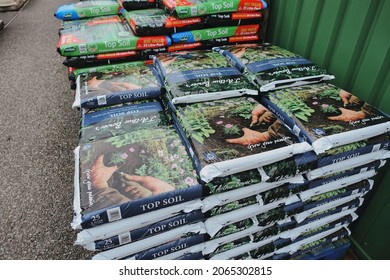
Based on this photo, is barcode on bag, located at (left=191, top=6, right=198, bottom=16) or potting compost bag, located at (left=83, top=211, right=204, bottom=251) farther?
barcode on bag, located at (left=191, top=6, right=198, bottom=16)

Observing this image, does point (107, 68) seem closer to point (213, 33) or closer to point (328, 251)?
point (213, 33)

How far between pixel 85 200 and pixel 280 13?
6.20ft

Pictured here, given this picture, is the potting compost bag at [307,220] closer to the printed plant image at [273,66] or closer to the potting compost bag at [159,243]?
the potting compost bag at [159,243]

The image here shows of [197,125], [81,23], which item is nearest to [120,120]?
[197,125]

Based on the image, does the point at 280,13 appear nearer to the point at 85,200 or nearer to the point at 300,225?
the point at 300,225

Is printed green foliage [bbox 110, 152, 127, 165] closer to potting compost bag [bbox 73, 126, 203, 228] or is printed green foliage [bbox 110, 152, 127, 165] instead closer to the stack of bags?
potting compost bag [bbox 73, 126, 203, 228]

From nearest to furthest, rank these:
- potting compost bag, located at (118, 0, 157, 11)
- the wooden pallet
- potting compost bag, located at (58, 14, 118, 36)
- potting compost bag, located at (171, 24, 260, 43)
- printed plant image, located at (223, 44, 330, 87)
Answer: printed plant image, located at (223, 44, 330, 87) → potting compost bag, located at (171, 24, 260, 43) → potting compost bag, located at (58, 14, 118, 36) → potting compost bag, located at (118, 0, 157, 11) → the wooden pallet

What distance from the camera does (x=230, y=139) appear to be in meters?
1.21

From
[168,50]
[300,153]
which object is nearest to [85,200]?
[300,153]

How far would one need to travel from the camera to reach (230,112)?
1.39 meters

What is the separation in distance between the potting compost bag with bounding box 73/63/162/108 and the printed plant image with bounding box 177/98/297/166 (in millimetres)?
356

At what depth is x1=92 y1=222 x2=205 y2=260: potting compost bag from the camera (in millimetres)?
1193

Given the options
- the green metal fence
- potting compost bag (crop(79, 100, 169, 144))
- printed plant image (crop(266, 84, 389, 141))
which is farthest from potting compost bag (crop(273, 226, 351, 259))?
potting compost bag (crop(79, 100, 169, 144))

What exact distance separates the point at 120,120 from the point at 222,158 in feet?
2.14
